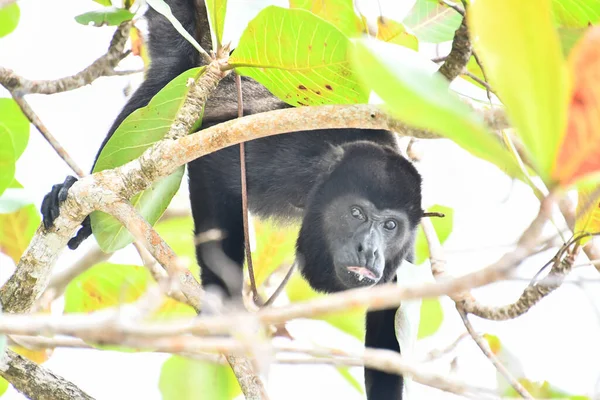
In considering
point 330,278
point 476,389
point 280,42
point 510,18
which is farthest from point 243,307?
point 510,18

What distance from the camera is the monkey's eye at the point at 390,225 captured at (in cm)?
330

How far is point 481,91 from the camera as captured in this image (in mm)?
2564

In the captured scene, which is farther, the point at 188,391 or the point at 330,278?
the point at 330,278

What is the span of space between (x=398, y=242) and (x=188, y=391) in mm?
1268

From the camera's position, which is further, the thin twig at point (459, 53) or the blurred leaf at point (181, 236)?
the blurred leaf at point (181, 236)

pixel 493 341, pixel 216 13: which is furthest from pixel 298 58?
pixel 493 341

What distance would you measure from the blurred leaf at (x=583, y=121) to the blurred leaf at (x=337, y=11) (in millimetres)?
2339

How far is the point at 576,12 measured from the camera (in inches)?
76.6

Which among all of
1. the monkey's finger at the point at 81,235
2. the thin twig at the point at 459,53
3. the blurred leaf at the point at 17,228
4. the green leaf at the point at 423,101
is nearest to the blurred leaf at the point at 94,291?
the monkey's finger at the point at 81,235

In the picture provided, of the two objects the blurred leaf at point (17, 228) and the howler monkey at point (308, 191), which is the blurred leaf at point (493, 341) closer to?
the howler monkey at point (308, 191)

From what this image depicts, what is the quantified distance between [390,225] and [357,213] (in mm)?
167

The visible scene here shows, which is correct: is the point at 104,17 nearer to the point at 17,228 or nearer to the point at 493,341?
the point at 17,228

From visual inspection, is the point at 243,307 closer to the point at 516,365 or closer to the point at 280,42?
the point at 516,365

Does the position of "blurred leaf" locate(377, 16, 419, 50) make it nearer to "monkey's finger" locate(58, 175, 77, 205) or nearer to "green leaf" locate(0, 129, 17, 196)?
"monkey's finger" locate(58, 175, 77, 205)
